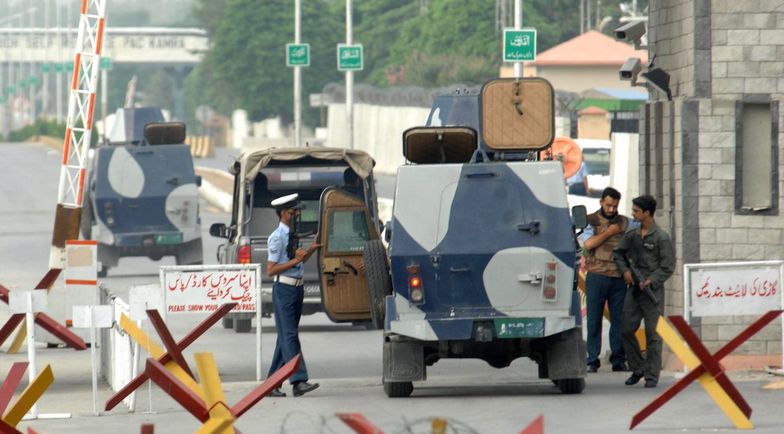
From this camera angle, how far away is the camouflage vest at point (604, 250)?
→ 16688 millimetres

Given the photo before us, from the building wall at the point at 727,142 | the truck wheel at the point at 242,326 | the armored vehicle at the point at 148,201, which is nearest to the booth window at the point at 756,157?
the building wall at the point at 727,142

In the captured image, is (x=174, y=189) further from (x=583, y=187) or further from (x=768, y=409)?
(x=768, y=409)

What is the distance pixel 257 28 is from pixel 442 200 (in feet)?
313

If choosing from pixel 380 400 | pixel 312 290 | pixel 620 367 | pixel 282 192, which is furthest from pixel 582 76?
pixel 380 400

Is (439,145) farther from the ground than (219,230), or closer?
farther from the ground

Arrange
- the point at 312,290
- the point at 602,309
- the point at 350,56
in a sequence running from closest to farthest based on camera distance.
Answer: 1. the point at 602,309
2. the point at 312,290
3. the point at 350,56

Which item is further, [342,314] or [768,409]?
[342,314]

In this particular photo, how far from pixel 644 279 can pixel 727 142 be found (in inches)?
81.1

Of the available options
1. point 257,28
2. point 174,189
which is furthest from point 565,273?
point 257,28

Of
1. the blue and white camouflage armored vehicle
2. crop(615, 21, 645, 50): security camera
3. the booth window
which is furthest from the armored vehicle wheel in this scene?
crop(615, 21, 645, 50): security camera

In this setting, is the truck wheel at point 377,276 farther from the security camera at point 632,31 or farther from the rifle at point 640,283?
the security camera at point 632,31

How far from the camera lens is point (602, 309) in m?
17.0

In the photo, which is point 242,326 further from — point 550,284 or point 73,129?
point 550,284

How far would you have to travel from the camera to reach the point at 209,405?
9766 millimetres
